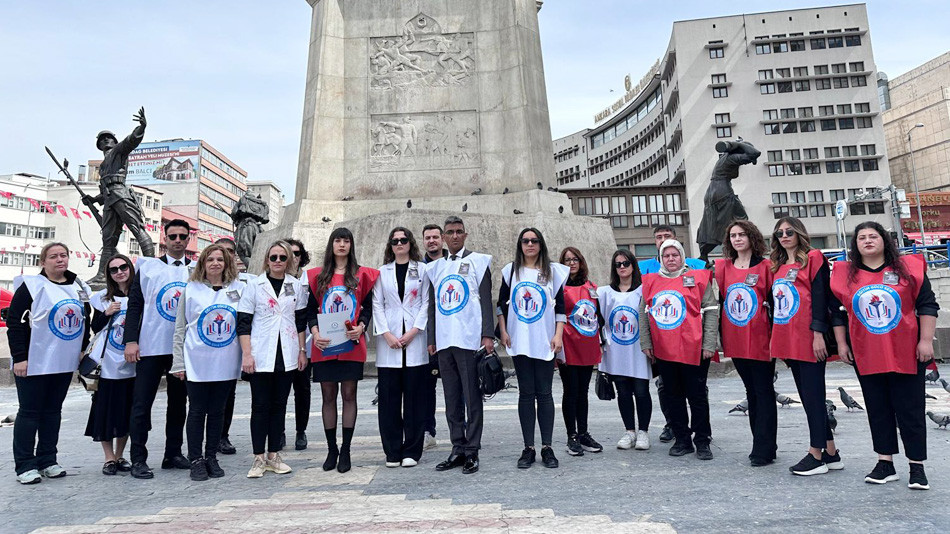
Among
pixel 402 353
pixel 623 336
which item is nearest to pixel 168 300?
pixel 402 353

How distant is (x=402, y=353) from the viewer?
4766 mm

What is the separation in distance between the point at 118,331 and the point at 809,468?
5.35 m

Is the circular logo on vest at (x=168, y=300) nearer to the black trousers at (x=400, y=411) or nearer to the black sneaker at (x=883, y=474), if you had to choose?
the black trousers at (x=400, y=411)

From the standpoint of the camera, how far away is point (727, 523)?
10.2ft

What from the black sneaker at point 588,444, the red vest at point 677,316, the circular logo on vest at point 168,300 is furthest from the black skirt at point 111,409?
the red vest at point 677,316

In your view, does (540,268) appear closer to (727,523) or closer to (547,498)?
(547,498)

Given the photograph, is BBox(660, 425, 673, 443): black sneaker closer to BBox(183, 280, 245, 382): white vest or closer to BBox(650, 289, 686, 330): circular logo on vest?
BBox(650, 289, 686, 330): circular logo on vest

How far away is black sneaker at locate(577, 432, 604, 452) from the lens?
16.3ft

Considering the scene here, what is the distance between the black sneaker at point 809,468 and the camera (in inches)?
160

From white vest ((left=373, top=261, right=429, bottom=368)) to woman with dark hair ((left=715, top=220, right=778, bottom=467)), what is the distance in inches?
94.3

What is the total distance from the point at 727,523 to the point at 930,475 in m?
1.95

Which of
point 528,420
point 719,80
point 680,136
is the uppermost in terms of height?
point 719,80

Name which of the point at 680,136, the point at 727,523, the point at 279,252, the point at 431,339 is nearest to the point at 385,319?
the point at 431,339

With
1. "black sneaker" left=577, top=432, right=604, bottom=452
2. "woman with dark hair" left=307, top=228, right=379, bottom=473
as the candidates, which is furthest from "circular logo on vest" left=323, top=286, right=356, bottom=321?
"black sneaker" left=577, top=432, right=604, bottom=452
